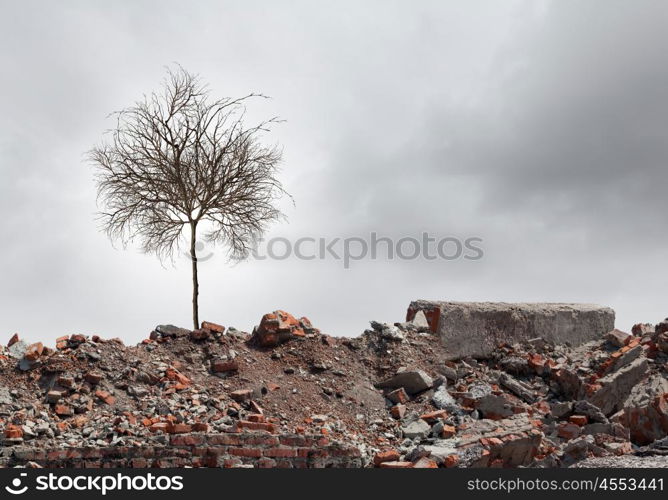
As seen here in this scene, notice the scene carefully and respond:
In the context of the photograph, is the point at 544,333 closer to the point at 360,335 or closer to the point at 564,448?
the point at 360,335

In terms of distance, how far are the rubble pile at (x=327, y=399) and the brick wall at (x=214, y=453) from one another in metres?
0.02

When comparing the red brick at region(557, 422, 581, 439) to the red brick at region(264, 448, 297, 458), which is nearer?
the red brick at region(264, 448, 297, 458)

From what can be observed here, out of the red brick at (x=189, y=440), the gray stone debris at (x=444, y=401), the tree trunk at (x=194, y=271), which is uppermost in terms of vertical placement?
the tree trunk at (x=194, y=271)

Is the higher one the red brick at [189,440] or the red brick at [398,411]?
the red brick at [398,411]

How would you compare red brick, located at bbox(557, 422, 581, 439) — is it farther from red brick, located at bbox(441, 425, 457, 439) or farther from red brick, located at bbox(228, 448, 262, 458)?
red brick, located at bbox(228, 448, 262, 458)

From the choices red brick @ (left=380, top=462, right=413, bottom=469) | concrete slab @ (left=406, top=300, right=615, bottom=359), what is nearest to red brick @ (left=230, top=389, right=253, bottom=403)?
red brick @ (left=380, top=462, right=413, bottom=469)

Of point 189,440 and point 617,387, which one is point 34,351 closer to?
point 189,440

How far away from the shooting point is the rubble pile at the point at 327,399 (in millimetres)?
8305

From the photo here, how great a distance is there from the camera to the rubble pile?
830cm

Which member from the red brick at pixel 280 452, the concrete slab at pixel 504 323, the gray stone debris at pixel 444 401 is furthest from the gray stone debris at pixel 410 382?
the red brick at pixel 280 452

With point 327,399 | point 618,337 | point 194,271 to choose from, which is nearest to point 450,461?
point 327,399

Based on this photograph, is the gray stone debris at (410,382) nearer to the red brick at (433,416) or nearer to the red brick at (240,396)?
the red brick at (433,416)

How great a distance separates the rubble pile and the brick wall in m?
0.02

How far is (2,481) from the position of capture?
7094 millimetres
